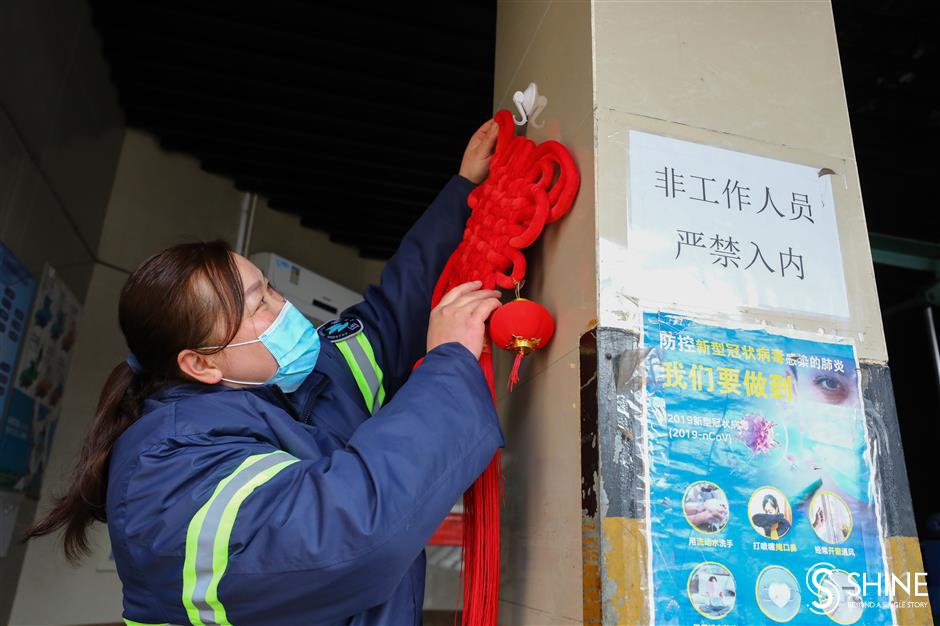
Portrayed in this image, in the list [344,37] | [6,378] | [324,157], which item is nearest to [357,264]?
[324,157]

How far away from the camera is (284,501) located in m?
0.77

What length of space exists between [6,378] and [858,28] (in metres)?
2.63

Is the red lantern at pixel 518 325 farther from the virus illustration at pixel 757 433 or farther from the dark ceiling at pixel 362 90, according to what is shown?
the dark ceiling at pixel 362 90

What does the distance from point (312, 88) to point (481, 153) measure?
176 centimetres

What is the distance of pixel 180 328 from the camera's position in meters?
0.98

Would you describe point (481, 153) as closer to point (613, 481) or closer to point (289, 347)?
point (289, 347)

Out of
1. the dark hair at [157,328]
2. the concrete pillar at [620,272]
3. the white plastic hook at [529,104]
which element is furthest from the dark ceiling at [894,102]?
the dark hair at [157,328]

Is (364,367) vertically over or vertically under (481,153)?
under

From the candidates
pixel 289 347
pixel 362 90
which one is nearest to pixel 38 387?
pixel 362 90

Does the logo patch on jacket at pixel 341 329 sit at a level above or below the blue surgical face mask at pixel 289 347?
above

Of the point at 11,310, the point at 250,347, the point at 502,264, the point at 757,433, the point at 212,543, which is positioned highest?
the point at 11,310

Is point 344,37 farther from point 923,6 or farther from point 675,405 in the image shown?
point 675,405

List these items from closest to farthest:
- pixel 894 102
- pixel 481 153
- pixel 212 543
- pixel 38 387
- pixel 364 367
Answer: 1. pixel 212 543
2. pixel 364 367
3. pixel 481 153
4. pixel 894 102
5. pixel 38 387

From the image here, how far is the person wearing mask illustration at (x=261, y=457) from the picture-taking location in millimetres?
762
